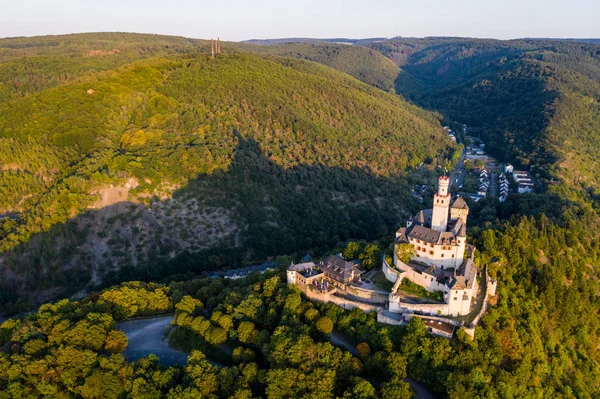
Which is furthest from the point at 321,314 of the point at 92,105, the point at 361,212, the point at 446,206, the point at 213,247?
the point at 92,105

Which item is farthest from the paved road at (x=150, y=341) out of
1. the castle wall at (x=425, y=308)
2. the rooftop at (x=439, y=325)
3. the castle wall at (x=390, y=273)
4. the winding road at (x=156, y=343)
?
the rooftop at (x=439, y=325)

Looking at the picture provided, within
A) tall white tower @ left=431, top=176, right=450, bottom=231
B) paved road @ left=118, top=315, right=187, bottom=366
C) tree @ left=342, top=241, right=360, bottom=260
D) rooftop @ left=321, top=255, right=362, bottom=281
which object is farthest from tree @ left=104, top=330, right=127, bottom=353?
tall white tower @ left=431, top=176, right=450, bottom=231

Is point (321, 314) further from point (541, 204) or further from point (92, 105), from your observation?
point (92, 105)

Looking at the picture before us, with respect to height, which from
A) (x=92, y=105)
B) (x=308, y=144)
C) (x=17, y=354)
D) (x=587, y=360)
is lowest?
(x=587, y=360)

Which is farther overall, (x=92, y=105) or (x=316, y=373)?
(x=92, y=105)

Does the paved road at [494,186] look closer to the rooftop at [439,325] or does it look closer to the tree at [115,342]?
the rooftop at [439,325]


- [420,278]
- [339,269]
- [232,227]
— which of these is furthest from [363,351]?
[232,227]

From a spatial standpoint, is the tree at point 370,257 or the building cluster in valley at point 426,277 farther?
the tree at point 370,257
